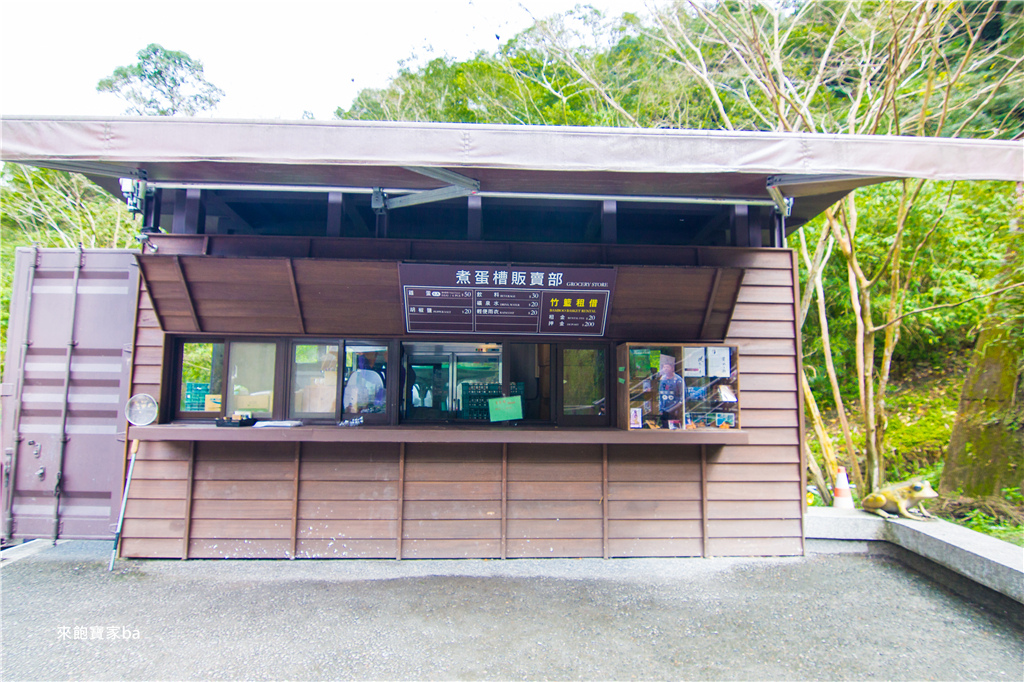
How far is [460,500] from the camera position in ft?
14.7

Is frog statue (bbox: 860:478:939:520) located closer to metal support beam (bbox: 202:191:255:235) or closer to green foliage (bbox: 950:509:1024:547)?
green foliage (bbox: 950:509:1024:547)

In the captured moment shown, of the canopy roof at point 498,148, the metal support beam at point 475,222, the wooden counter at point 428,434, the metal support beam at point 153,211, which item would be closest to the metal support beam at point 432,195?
the metal support beam at point 475,222

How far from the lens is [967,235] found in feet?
27.7

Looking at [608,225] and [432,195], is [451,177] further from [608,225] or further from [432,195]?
[608,225]

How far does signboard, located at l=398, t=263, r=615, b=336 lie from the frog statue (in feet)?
11.5

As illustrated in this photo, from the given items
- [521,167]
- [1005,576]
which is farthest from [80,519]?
[1005,576]

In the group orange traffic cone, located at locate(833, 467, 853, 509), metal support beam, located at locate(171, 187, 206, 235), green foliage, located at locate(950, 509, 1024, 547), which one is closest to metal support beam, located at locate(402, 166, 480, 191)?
metal support beam, located at locate(171, 187, 206, 235)

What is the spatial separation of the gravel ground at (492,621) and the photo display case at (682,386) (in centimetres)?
136

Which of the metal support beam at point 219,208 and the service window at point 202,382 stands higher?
the metal support beam at point 219,208

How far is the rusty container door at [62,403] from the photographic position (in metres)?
4.58

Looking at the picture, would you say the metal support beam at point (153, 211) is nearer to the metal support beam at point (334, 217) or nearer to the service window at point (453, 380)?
the metal support beam at point (334, 217)

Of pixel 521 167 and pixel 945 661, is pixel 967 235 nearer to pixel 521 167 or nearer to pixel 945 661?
pixel 945 661

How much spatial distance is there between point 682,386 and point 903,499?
2.58m

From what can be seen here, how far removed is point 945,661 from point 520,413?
11.3ft
